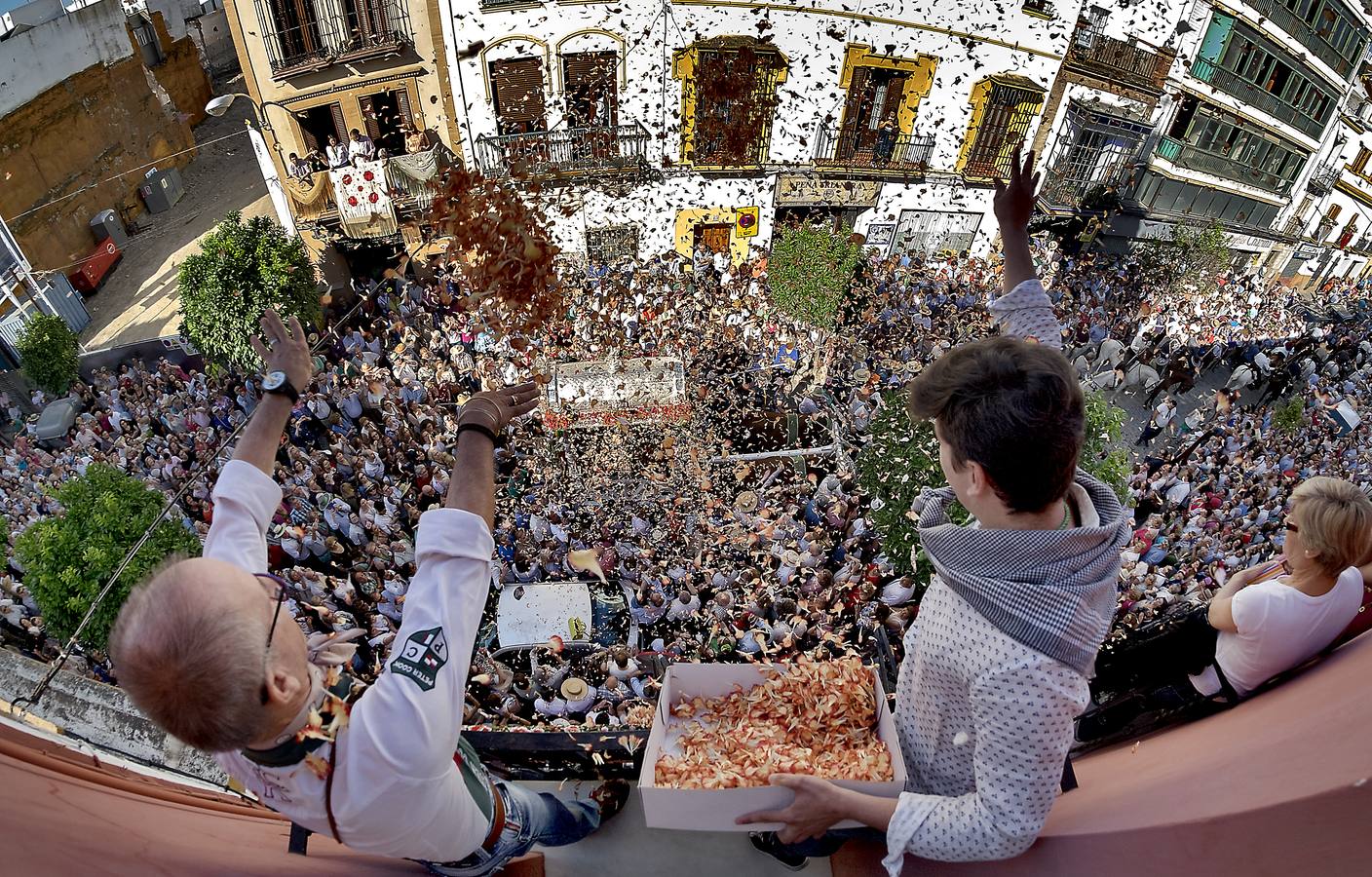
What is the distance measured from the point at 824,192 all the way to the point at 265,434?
1124 cm

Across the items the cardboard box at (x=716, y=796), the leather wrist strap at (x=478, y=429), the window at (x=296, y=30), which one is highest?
the window at (x=296, y=30)

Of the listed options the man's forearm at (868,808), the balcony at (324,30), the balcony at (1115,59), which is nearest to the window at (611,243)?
the balcony at (324,30)

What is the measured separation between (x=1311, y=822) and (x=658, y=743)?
1423 millimetres

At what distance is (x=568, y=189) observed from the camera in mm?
10039

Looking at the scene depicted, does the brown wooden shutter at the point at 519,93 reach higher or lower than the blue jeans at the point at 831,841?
higher

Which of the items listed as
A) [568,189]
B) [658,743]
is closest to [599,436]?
[568,189]

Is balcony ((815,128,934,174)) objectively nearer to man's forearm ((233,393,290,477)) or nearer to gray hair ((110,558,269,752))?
man's forearm ((233,393,290,477))

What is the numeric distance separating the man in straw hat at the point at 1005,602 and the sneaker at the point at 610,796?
0.81 m

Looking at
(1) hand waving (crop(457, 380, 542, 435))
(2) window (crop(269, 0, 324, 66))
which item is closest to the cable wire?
(2) window (crop(269, 0, 324, 66))

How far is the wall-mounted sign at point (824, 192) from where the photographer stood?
11.3 meters

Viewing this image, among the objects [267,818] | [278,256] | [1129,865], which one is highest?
[1129,865]

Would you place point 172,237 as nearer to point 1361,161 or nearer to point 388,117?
point 388,117

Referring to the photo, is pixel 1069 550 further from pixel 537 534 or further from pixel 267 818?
pixel 537 534

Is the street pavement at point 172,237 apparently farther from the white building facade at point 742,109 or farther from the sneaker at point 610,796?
the sneaker at point 610,796
